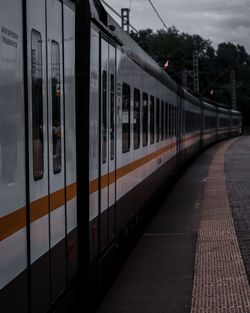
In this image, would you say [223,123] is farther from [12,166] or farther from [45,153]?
[12,166]

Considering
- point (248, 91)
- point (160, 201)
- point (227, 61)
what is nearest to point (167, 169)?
point (160, 201)

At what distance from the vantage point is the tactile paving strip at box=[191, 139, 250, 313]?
6961mm

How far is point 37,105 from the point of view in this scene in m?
4.49

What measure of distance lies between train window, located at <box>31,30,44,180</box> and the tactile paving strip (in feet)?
10.0

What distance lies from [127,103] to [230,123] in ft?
206

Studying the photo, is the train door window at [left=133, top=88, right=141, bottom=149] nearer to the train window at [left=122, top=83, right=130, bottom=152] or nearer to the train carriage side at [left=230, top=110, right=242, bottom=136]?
the train window at [left=122, top=83, right=130, bottom=152]

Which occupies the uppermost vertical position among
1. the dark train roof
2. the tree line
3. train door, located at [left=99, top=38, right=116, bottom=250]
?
the tree line

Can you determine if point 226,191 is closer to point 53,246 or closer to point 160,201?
point 160,201

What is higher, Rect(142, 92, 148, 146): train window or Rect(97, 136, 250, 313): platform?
Rect(142, 92, 148, 146): train window

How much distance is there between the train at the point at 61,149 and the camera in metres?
3.96

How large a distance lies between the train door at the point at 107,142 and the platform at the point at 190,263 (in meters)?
0.89

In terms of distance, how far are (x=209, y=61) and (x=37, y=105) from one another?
16283 cm

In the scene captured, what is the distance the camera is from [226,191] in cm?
1711

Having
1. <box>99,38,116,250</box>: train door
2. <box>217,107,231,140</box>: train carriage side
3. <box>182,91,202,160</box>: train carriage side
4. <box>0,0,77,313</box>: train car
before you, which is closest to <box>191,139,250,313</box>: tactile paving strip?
<box>99,38,116,250</box>: train door
